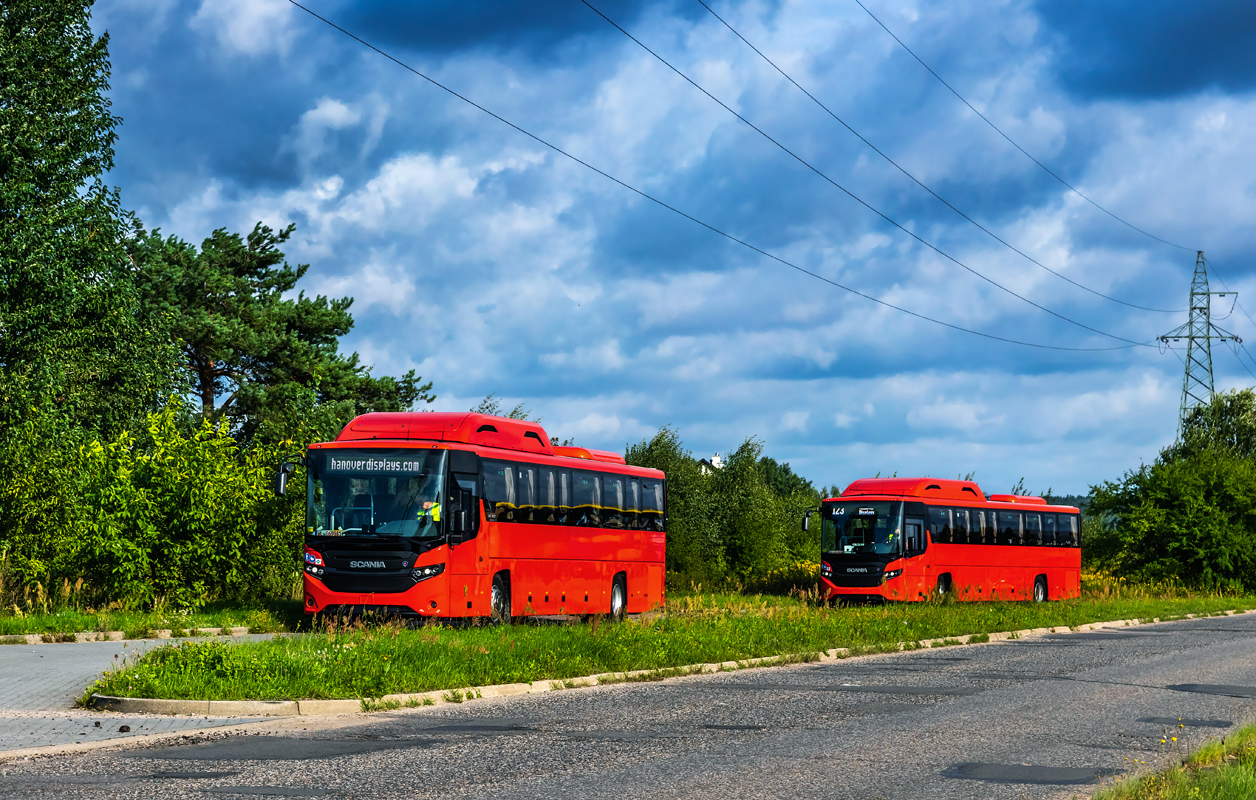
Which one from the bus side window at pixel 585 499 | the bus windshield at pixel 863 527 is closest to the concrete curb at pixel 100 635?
the bus side window at pixel 585 499

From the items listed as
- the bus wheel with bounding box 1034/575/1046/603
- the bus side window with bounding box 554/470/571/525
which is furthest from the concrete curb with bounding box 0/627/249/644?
the bus wheel with bounding box 1034/575/1046/603

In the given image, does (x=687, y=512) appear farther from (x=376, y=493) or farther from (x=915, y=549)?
(x=376, y=493)

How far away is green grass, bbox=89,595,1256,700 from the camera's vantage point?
12.7 meters

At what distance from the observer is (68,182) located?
3497cm

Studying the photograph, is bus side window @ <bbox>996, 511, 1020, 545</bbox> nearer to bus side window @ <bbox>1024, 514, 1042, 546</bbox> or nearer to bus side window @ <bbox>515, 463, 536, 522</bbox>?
bus side window @ <bbox>1024, 514, 1042, 546</bbox>

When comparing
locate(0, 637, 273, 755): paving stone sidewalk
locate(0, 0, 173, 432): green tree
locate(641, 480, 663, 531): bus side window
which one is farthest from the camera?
locate(0, 0, 173, 432): green tree

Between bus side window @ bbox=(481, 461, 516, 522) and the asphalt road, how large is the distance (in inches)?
260

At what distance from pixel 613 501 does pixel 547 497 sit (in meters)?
2.95

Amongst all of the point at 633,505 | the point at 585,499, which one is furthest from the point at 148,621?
the point at 633,505

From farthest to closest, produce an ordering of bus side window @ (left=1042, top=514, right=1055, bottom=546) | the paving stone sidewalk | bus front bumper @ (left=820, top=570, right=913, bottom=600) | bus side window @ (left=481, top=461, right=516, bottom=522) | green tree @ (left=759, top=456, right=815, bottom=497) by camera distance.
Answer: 1. green tree @ (left=759, top=456, right=815, bottom=497)
2. bus side window @ (left=1042, top=514, right=1055, bottom=546)
3. bus front bumper @ (left=820, top=570, right=913, bottom=600)
4. bus side window @ (left=481, top=461, right=516, bottom=522)
5. the paving stone sidewalk

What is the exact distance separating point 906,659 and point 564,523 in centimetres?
749

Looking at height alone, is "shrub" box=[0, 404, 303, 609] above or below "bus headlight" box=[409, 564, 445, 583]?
above

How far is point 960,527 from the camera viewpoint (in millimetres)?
36969

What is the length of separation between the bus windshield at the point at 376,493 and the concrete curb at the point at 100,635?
7.99ft
